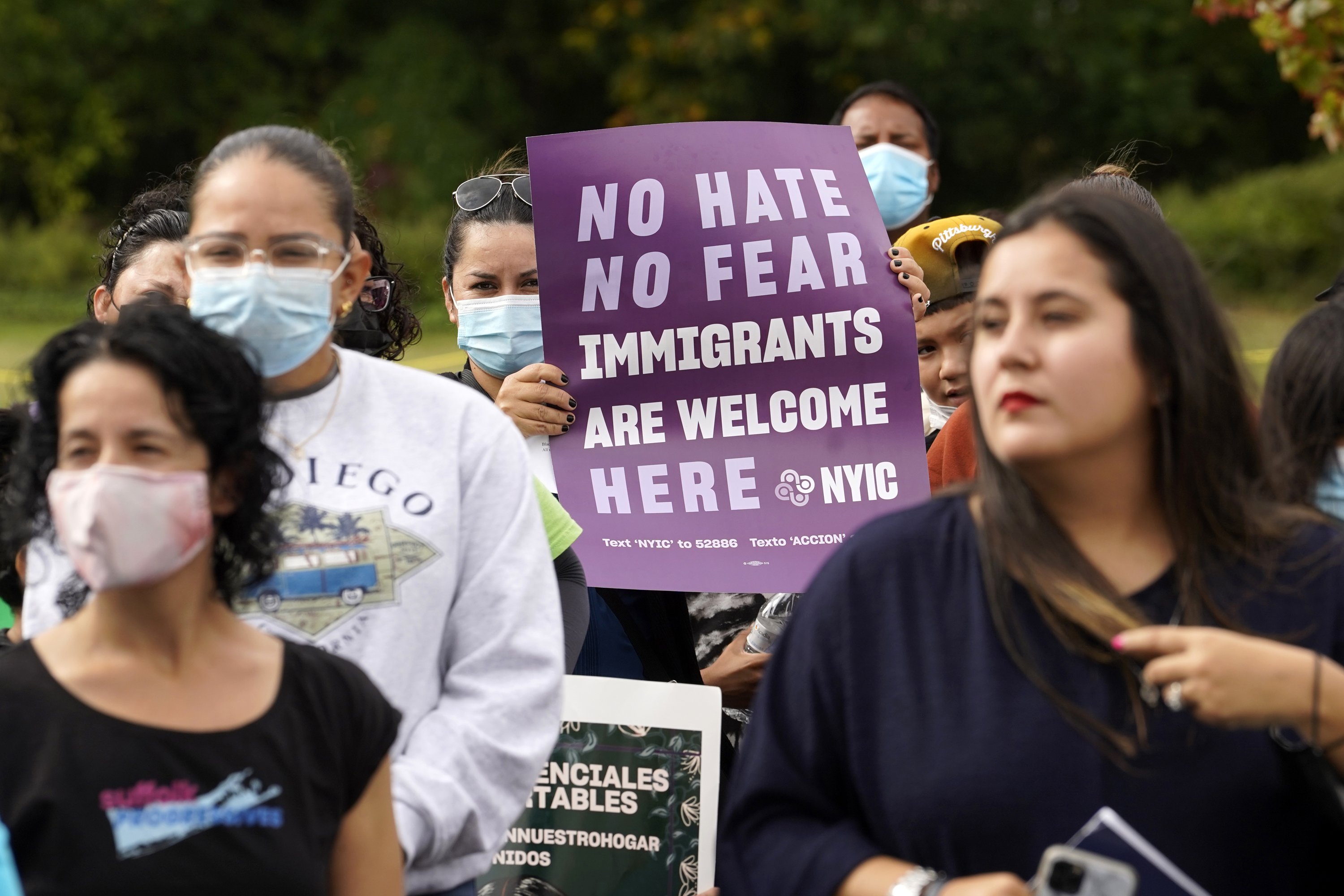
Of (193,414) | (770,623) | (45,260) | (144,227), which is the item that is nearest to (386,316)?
(144,227)

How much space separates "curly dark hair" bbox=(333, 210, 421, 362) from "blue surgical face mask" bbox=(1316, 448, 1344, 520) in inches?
79.1

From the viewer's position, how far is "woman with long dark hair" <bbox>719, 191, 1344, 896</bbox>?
2041mm

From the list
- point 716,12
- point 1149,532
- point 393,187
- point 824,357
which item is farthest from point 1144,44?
point 1149,532

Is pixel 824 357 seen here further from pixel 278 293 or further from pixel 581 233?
pixel 278 293

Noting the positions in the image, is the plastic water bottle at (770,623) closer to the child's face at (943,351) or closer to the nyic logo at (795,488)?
the nyic logo at (795,488)

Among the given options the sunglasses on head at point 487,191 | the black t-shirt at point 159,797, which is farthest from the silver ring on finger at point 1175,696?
the sunglasses on head at point 487,191

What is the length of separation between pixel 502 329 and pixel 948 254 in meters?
1.20

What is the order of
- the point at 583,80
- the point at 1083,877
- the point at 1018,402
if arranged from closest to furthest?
the point at 1083,877, the point at 1018,402, the point at 583,80

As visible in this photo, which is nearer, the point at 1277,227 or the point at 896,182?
the point at 896,182

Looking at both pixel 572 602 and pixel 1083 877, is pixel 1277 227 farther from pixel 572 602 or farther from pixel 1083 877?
pixel 1083 877

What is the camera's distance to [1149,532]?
88.5 inches

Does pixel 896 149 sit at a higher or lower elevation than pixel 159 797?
higher

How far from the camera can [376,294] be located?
355cm

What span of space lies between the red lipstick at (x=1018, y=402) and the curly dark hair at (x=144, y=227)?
2.11 metres
